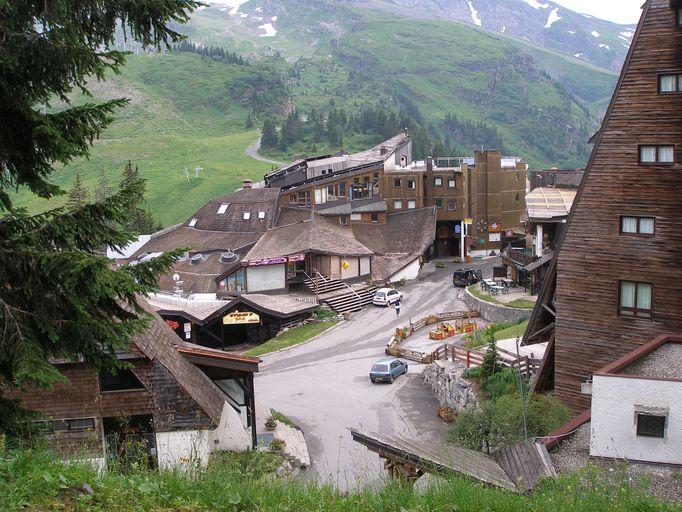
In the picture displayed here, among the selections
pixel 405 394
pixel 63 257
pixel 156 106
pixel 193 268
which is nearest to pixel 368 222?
pixel 193 268

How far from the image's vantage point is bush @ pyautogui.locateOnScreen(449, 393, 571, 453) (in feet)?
69.6

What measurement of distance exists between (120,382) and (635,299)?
16.5 meters

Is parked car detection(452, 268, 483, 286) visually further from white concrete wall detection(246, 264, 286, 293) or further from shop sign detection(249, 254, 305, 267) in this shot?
white concrete wall detection(246, 264, 286, 293)

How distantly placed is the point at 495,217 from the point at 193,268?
3418 centimetres

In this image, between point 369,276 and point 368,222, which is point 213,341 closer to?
point 369,276

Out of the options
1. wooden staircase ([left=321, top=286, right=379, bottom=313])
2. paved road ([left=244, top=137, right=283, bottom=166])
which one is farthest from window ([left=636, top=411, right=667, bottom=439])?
paved road ([left=244, top=137, right=283, bottom=166])

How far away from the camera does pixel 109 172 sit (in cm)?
12925

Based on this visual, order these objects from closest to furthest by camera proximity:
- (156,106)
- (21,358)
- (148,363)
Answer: (21,358)
(148,363)
(156,106)

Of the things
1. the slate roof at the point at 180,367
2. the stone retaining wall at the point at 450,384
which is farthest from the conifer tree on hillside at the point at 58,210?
the stone retaining wall at the point at 450,384

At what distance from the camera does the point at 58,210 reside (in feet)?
31.9

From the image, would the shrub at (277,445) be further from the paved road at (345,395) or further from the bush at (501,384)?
the bush at (501,384)

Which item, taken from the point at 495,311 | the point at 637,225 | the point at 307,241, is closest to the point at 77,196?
the point at 307,241

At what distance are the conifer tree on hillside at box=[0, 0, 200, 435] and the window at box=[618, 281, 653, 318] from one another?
18.0 meters

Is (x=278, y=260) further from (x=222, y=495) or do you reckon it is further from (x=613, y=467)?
(x=222, y=495)
